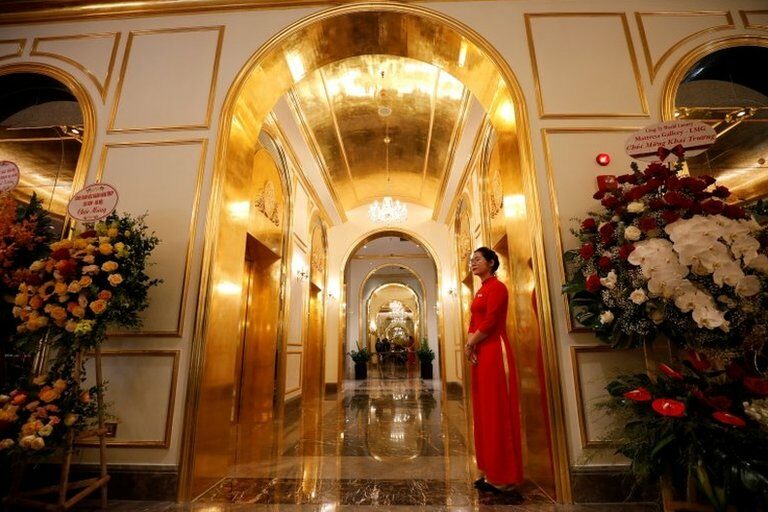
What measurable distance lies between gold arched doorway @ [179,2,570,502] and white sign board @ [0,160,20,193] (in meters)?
1.30

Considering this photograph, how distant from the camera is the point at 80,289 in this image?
2.07 meters

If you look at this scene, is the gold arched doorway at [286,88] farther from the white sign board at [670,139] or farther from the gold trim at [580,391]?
the white sign board at [670,139]

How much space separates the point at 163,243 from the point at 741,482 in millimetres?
3416

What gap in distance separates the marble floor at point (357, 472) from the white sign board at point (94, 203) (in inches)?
70.4

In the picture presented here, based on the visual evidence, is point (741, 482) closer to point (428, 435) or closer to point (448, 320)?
point (428, 435)

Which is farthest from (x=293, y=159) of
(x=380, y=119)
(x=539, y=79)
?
(x=539, y=79)

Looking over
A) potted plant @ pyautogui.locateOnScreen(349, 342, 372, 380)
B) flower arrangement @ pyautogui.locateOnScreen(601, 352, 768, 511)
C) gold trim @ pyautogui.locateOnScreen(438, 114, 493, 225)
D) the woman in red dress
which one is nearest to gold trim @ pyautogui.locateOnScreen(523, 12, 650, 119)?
gold trim @ pyautogui.locateOnScreen(438, 114, 493, 225)

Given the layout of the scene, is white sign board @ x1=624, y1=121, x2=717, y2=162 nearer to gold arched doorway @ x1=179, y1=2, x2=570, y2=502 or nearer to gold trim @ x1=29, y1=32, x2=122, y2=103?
gold arched doorway @ x1=179, y1=2, x2=570, y2=502

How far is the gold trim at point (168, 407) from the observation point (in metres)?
2.43

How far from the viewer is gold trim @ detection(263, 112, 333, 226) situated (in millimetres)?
5422

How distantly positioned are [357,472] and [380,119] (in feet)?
16.6

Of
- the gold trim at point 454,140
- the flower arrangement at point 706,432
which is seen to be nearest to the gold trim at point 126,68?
the gold trim at point 454,140

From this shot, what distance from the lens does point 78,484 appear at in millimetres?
2109

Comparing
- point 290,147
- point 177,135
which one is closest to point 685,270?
point 177,135
